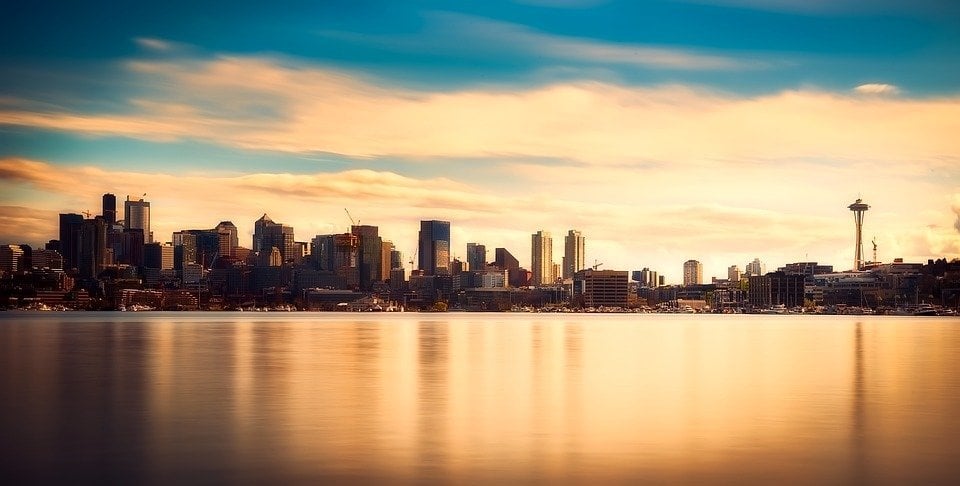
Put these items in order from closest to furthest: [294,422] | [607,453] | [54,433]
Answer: [607,453]
[54,433]
[294,422]

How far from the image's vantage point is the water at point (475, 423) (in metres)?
29.6

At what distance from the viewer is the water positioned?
29594 millimetres

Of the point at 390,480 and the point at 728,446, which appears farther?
the point at 728,446

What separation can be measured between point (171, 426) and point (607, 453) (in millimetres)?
17025

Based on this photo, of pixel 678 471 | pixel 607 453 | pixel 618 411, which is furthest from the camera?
pixel 618 411

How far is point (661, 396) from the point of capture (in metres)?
52.7

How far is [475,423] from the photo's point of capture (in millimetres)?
40250

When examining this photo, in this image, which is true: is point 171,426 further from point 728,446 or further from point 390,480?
point 728,446

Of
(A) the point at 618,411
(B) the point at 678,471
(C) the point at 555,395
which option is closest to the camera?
(B) the point at 678,471

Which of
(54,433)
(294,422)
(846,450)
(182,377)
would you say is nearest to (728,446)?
(846,450)

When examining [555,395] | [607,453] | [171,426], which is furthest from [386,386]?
[607,453]

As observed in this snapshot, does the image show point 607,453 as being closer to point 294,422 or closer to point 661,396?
point 294,422

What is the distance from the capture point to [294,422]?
4022 centimetres

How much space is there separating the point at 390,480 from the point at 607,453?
8.42 meters
